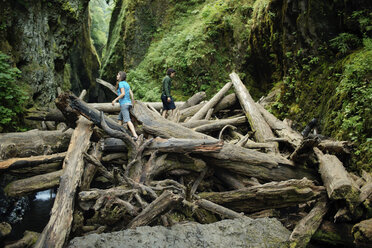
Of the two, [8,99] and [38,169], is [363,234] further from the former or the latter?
[8,99]

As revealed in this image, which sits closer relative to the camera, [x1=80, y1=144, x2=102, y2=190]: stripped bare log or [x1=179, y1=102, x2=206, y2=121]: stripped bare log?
[x1=80, y1=144, x2=102, y2=190]: stripped bare log

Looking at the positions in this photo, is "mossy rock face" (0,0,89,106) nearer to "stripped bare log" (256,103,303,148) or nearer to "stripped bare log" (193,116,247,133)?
"stripped bare log" (193,116,247,133)

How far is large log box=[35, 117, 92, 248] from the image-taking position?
3.04 m

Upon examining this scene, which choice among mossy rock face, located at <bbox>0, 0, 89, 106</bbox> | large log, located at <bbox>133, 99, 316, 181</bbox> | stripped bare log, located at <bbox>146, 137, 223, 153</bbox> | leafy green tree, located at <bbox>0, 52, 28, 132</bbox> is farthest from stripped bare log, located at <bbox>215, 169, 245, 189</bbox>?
mossy rock face, located at <bbox>0, 0, 89, 106</bbox>

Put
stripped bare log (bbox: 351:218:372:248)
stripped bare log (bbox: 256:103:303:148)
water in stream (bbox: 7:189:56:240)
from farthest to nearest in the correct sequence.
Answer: stripped bare log (bbox: 256:103:303:148) < water in stream (bbox: 7:189:56:240) < stripped bare log (bbox: 351:218:372:248)

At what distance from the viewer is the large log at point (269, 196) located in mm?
4059

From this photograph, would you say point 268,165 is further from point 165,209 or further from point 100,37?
point 100,37

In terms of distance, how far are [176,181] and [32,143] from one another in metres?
3.26

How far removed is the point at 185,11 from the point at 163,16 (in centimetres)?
156

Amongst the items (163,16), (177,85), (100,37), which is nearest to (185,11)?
(163,16)

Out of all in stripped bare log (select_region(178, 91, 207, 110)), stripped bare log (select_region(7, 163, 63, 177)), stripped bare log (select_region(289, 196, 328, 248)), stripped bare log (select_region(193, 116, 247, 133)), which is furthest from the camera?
stripped bare log (select_region(178, 91, 207, 110))

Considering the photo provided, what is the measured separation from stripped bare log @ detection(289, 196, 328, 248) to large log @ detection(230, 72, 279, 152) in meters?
1.79

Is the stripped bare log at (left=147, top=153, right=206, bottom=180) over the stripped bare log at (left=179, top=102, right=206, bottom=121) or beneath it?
beneath

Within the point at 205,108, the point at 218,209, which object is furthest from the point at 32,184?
the point at 205,108
